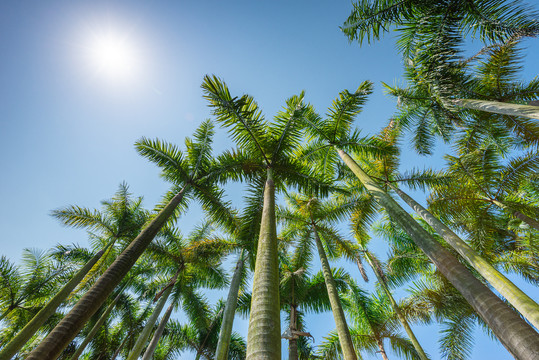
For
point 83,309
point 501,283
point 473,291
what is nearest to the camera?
point 473,291

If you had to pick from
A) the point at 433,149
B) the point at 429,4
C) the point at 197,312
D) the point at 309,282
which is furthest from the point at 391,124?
the point at 197,312

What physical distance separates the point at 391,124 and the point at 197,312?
1515cm

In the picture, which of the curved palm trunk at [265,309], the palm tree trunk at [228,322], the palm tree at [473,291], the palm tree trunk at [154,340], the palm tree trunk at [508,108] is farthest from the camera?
the palm tree trunk at [154,340]

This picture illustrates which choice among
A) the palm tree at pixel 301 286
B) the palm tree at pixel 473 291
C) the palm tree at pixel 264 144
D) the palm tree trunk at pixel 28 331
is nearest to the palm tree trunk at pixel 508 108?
the palm tree at pixel 473 291

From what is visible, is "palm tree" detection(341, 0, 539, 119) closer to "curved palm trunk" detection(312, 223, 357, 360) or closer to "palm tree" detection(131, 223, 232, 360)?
"curved palm trunk" detection(312, 223, 357, 360)

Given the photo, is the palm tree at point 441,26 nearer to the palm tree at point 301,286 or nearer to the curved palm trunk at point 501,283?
the curved palm trunk at point 501,283

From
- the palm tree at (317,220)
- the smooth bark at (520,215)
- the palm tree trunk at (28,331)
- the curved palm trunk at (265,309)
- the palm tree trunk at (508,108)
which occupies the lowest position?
the curved palm trunk at (265,309)

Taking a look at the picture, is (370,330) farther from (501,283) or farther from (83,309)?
(83,309)

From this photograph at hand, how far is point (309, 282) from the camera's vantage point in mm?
13242

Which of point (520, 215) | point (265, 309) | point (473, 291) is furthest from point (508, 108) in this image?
point (265, 309)

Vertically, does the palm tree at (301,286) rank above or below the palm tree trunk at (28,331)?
above

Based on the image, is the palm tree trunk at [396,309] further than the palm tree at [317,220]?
No

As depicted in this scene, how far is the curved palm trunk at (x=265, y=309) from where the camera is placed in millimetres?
2246

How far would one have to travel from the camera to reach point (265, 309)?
266cm
